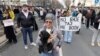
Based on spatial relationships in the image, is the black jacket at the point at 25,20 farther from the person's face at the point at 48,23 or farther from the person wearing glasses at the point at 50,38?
the person's face at the point at 48,23

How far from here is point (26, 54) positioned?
35.8 ft

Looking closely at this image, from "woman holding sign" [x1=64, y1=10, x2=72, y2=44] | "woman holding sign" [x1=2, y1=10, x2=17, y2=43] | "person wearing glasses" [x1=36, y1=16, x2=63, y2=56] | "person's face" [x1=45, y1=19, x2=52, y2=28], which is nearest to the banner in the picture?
"woman holding sign" [x1=64, y1=10, x2=72, y2=44]

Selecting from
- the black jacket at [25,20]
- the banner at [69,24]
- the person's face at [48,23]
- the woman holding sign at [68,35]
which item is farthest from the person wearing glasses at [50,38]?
the woman holding sign at [68,35]

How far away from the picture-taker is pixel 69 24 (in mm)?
12844

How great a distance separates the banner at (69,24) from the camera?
41.7 ft

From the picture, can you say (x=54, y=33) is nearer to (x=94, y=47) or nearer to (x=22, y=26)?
(x=22, y=26)

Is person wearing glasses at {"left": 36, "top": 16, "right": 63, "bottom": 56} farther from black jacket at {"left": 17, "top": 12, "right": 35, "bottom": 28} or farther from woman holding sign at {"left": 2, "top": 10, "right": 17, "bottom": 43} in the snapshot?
woman holding sign at {"left": 2, "top": 10, "right": 17, "bottom": 43}

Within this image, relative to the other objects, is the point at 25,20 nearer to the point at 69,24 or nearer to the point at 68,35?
the point at 69,24

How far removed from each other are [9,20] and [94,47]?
4184 mm

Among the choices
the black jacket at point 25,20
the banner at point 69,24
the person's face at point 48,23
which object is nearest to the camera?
the person's face at point 48,23

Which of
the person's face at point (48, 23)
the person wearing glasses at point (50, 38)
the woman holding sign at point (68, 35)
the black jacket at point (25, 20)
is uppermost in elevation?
the person's face at point (48, 23)

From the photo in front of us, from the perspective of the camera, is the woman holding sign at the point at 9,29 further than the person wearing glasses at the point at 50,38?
Yes

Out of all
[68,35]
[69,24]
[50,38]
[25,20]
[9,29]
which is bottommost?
[68,35]

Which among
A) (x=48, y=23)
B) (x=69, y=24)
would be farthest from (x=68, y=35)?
(x=48, y=23)
